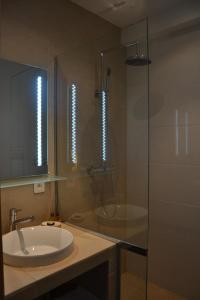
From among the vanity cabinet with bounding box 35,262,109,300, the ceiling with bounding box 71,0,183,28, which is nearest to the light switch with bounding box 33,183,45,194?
the vanity cabinet with bounding box 35,262,109,300

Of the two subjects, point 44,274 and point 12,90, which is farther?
point 12,90

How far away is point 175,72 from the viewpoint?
6.85 feet

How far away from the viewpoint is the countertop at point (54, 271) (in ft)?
3.68

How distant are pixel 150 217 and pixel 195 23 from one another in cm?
166

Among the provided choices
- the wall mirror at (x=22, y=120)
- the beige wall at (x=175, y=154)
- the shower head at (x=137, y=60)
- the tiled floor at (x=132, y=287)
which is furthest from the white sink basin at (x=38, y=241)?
the shower head at (x=137, y=60)

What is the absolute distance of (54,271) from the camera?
4.02 feet

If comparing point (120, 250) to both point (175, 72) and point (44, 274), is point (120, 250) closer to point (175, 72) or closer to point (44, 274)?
point (44, 274)

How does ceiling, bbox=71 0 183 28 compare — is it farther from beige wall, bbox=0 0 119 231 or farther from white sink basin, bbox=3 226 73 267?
white sink basin, bbox=3 226 73 267

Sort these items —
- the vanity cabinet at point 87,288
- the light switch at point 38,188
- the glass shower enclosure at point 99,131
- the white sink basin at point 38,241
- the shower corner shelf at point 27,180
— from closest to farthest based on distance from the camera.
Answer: the white sink basin at point 38,241, the vanity cabinet at point 87,288, the shower corner shelf at point 27,180, the light switch at point 38,188, the glass shower enclosure at point 99,131

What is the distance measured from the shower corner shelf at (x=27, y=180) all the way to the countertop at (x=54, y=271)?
523mm

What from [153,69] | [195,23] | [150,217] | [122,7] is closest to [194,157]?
[150,217]

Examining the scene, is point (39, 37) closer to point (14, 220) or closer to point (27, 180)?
point (27, 180)

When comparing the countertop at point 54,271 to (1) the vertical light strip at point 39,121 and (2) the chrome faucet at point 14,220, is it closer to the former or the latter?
(2) the chrome faucet at point 14,220

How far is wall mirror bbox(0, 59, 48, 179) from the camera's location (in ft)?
5.37
